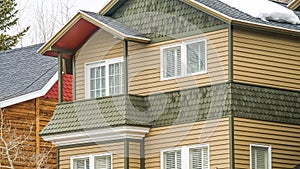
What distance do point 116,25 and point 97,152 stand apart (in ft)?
13.1

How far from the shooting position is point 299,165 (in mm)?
31000

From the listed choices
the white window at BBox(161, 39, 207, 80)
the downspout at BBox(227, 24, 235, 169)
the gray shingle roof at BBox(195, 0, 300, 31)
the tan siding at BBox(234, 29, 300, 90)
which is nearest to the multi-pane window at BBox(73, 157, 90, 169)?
the white window at BBox(161, 39, 207, 80)

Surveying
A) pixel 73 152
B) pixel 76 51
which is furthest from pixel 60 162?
pixel 76 51

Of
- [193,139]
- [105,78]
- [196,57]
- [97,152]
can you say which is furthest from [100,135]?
[196,57]

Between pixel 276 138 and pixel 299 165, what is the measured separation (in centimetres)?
113

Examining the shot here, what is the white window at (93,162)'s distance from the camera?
31969mm

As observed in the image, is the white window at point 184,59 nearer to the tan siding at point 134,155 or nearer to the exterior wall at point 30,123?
the tan siding at point 134,155

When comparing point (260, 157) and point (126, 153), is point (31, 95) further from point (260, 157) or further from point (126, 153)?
point (260, 157)

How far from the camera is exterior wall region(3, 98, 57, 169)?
39.2 m

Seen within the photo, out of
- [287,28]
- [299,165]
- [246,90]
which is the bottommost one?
[299,165]

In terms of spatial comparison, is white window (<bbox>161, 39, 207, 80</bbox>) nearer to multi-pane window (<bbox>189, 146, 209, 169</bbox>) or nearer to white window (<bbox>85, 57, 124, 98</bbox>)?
white window (<bbox>85, 57, 124, 98</bbox>)

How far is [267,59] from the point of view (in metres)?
31.1

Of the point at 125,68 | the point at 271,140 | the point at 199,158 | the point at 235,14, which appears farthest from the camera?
the point at 125,68

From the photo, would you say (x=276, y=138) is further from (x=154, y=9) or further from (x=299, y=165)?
(x=154, y=9)
